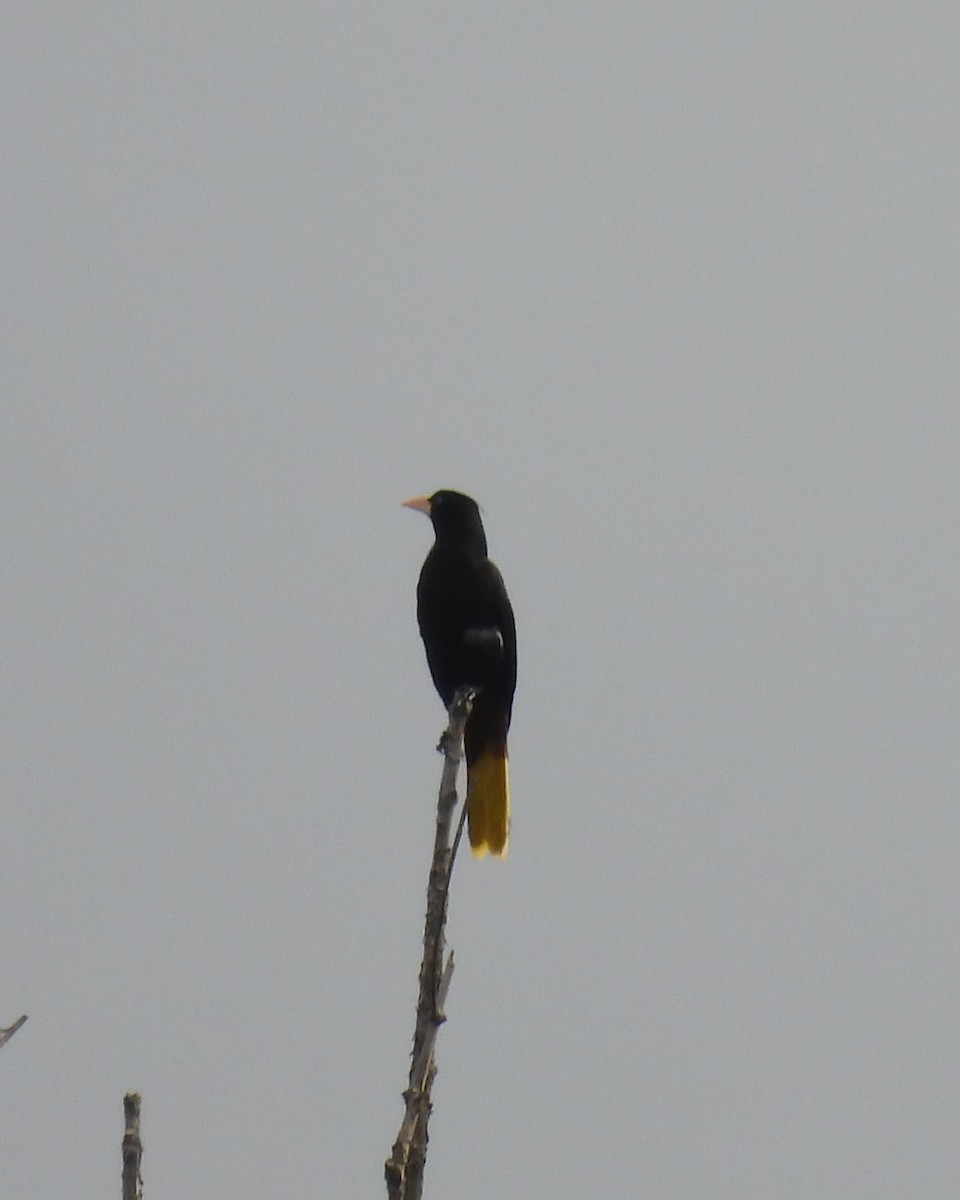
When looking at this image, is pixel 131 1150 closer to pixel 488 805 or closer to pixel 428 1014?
pixel 428 1014

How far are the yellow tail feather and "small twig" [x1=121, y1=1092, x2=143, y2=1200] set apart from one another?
12.1ft

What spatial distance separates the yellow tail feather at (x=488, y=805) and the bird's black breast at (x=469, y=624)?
1.24 feet

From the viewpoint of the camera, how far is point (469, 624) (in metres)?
7.79

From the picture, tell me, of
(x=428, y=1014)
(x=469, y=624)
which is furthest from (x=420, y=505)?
(x=428, y=1014)

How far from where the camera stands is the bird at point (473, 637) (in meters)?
7.53

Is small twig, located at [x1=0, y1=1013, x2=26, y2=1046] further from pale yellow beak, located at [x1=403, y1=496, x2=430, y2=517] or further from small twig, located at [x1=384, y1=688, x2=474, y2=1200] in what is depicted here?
pale yellow beak, located at [x1=403, y1=496, x2=430, y2=517]

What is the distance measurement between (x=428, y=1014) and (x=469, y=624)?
398 centimetres

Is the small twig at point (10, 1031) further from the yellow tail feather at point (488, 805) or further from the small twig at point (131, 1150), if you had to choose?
the yellow tail feather at point (488, 805)

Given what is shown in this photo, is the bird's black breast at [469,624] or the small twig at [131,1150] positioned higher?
the bird's black breast at [469,624]

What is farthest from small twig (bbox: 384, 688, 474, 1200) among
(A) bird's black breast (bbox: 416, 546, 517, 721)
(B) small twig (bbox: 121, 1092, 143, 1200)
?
(A) bird's black breast (bbox: 416, 546, 517, 721)

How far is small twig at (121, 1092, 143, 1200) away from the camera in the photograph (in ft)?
11.5

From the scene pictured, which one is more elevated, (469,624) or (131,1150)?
(469,624)

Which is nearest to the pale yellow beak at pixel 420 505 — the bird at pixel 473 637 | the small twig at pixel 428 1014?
the bird at pixel 473 637

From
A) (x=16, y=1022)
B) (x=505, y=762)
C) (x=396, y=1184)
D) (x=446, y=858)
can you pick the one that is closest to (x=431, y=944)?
(x=446, y=858)
